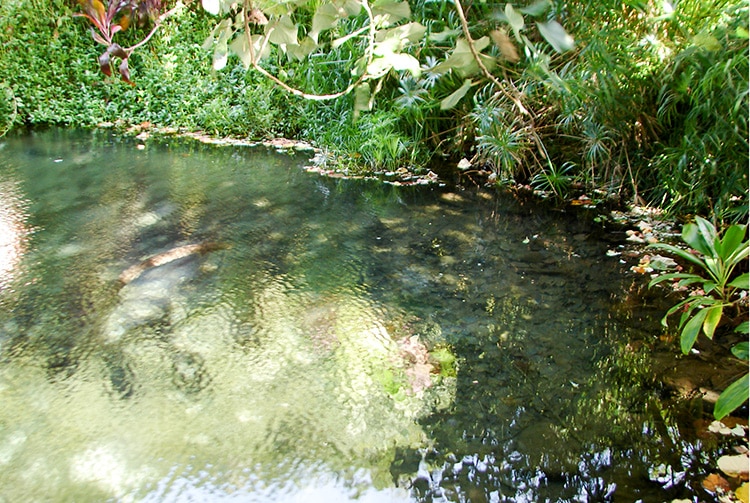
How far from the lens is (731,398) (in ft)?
4.79

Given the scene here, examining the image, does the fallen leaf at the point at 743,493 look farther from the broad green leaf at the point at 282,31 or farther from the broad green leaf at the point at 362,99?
the broad green leaf at the point at 282,31

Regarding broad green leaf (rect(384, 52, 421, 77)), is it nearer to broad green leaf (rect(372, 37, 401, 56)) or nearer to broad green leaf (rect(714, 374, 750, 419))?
broad green leaf (rect(372, 37, 401, 56))

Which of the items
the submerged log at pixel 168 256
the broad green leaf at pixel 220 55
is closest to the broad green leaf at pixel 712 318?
the broad green leaf at pixel 220 55

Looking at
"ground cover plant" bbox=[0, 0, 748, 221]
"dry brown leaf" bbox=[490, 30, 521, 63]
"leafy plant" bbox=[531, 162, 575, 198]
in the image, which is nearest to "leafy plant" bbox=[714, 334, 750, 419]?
"ground cover plant" bbox=[0, 0, 748, 221]

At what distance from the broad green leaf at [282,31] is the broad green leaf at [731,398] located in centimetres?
132

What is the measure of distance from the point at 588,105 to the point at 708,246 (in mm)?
1706

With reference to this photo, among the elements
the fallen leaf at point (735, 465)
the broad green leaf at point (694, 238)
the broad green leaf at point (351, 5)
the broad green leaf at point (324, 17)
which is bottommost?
the fallen leaf at point (735, 465)

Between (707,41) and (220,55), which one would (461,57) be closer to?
(220,55)

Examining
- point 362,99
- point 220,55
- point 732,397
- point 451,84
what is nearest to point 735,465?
point 732,397

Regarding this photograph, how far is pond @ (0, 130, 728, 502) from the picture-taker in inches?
64.3

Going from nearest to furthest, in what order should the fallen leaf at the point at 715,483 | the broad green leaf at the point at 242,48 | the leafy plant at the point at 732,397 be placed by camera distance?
1. the broad green leaf at the point at 242,48
2. the leafy plant at the point at 732,397
3. the fallen leaf at the point at 715,483

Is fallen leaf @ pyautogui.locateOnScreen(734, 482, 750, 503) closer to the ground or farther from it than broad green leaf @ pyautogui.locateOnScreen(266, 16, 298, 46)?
closer to the ground

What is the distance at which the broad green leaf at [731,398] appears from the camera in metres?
1.42

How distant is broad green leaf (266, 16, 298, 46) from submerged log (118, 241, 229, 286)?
2074mm
